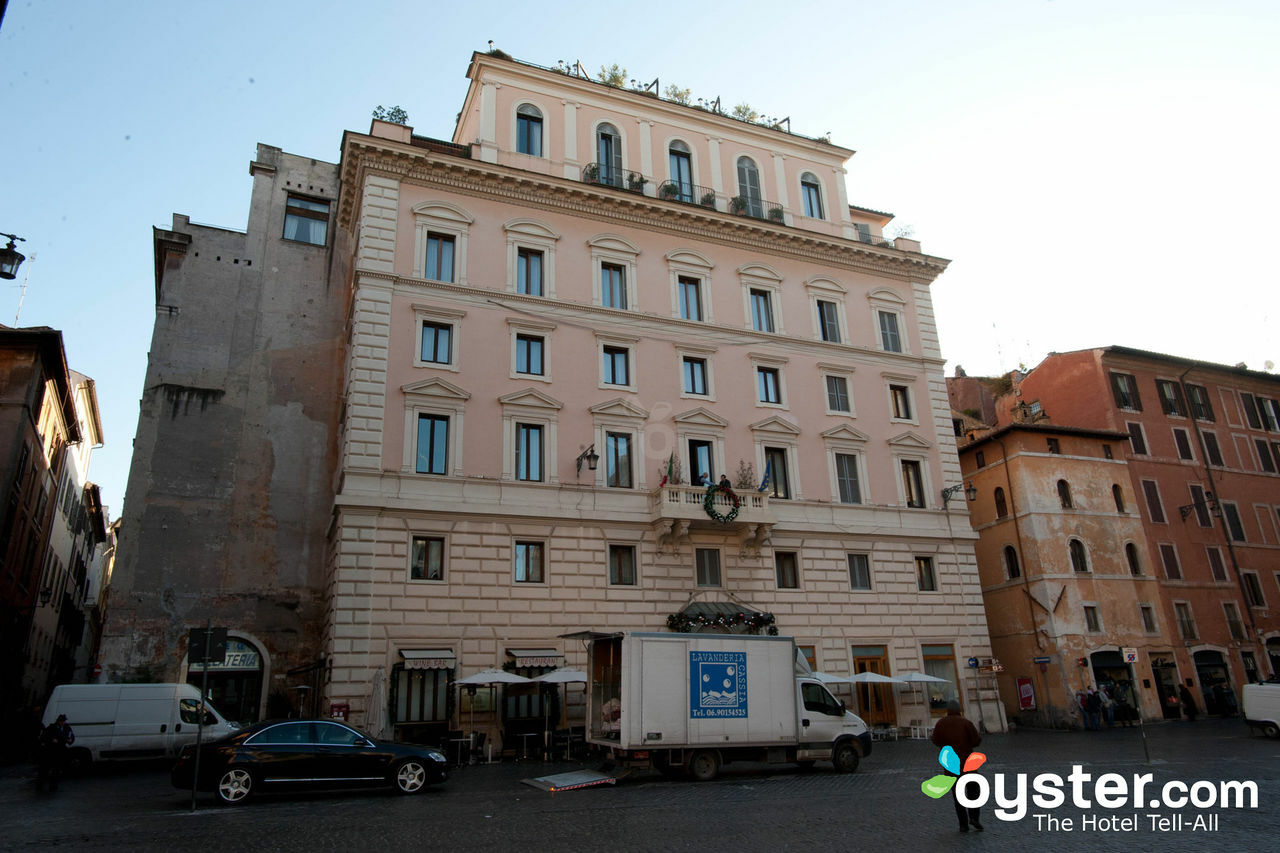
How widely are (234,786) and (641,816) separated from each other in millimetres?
6799

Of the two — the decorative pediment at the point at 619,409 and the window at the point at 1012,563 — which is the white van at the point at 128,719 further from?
the window at the point at 1012,563

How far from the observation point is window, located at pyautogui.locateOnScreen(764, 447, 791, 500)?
28.2 meters

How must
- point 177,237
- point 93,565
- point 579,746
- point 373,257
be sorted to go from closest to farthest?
point 579,746 < point 373,257 < point 177,237 < point 93,565

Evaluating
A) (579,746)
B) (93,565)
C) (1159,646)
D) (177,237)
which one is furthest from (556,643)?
(93,565)

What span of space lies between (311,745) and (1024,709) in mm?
28676

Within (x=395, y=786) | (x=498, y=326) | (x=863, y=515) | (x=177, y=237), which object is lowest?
(x=395, y=786)

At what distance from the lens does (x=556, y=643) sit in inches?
928

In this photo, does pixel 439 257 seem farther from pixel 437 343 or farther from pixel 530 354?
pixel 530 354

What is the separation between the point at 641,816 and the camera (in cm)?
1232

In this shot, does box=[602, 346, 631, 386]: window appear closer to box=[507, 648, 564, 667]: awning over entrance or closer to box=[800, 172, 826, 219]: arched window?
box=[507, 648, 564, 667]: awning over entrance

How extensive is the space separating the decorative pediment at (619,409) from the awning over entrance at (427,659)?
27.7 feet

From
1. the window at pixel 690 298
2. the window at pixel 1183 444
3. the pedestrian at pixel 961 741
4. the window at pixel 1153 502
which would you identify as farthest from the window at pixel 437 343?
the window at pixel 1183 444

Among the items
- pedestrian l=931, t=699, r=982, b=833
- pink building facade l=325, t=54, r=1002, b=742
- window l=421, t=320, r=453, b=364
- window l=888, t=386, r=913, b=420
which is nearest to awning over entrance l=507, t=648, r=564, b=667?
pink building facade l=325, t=54, r=1002, b=742

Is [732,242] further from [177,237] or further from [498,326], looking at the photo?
[177,237]
